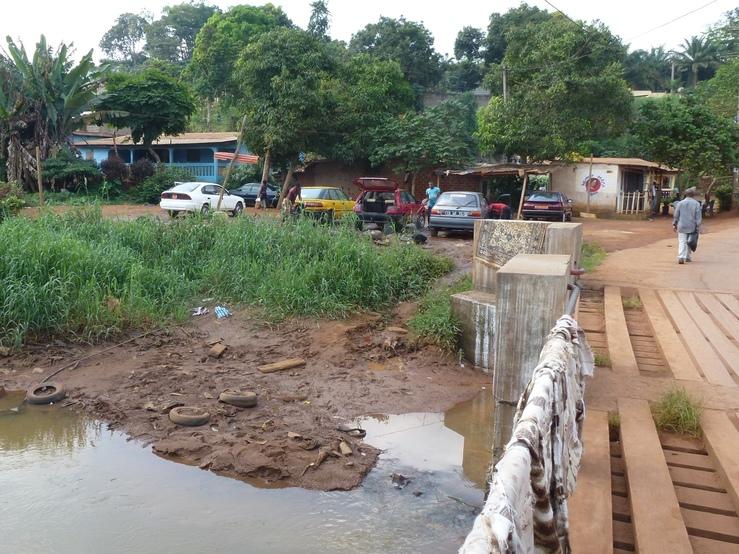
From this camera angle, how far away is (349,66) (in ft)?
97.9

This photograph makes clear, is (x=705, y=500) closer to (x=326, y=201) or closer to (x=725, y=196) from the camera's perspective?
(x=326, y=201)

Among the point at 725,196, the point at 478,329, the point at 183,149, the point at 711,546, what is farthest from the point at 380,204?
the point at 725,196

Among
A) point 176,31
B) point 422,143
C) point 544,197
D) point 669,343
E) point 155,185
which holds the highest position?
point 176,31

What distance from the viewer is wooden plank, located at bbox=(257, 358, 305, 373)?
27.2 ft

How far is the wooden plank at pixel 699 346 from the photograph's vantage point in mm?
5742

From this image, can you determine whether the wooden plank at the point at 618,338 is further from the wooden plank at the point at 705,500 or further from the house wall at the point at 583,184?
the house wall at the point at 583,184

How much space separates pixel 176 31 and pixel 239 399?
186 feet

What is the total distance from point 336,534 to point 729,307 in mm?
6422

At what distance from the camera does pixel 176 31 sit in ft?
186

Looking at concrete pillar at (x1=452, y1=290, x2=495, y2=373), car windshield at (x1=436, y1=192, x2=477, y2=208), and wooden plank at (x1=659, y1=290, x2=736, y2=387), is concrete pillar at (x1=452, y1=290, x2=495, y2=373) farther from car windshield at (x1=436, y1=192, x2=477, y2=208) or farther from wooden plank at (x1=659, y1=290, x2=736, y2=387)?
car windshield at (x1=436, y1=192, x2=477, y2=208)

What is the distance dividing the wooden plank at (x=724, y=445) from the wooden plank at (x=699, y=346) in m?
0.96

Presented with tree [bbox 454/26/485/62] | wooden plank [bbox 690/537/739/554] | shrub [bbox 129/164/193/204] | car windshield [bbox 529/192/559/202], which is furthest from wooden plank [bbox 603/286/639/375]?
tree [bbox 454/26/485/62]

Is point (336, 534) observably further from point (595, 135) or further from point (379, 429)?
point (595, 135)

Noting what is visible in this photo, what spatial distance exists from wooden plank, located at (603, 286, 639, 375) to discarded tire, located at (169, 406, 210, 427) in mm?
4030
